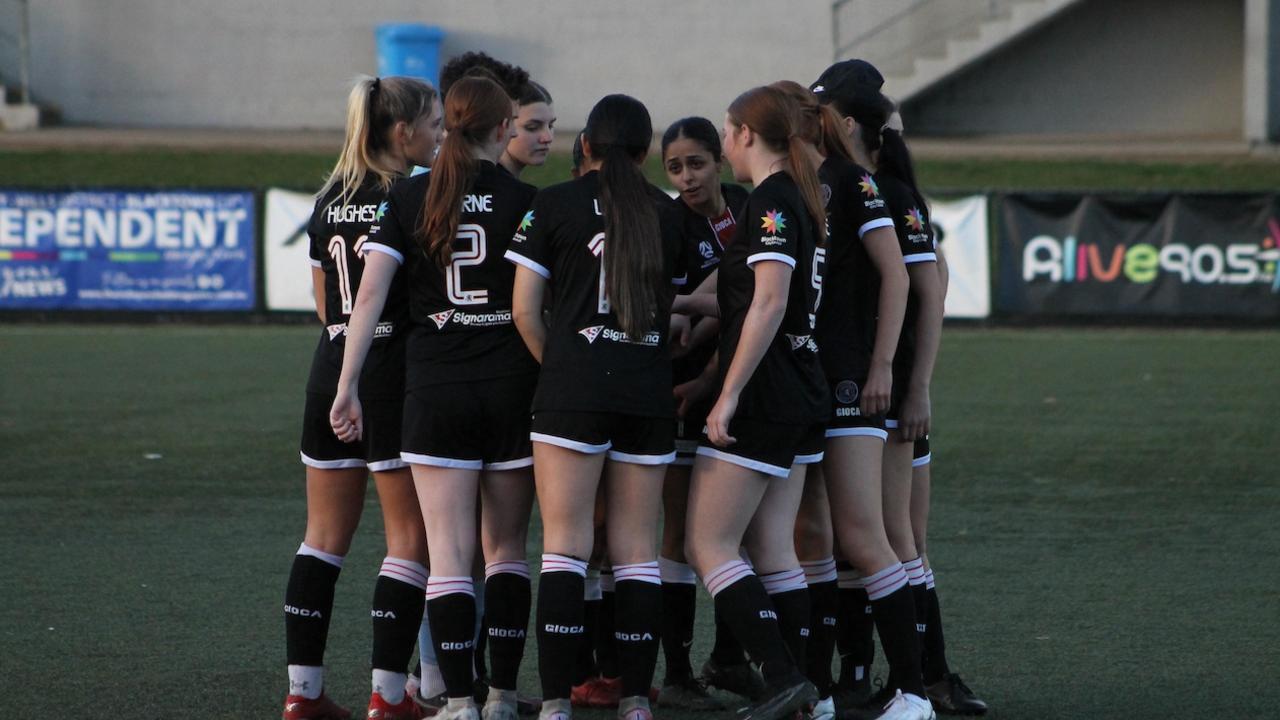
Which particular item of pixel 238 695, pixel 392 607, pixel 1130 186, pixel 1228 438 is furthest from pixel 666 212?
pixel 1130 186

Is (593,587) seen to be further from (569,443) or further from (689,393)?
(569,443)

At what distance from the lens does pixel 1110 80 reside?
78.1 feet

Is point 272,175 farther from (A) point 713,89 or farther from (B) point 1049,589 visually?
(B) point 1049,589

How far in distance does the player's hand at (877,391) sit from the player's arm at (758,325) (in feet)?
1.35

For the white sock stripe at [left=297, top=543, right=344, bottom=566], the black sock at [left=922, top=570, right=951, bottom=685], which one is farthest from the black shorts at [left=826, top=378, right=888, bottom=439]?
the white sock stripe at [left=297, top=543, right=344, bottom=566]

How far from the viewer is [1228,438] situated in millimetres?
9484

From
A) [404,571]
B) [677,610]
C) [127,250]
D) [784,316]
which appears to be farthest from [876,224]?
[127,250]

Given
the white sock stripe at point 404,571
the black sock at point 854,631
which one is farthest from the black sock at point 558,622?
the black sock at point 854,631

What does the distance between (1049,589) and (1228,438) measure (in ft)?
12.4

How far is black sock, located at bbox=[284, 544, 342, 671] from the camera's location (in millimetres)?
4715

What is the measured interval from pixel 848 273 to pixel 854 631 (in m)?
1.12

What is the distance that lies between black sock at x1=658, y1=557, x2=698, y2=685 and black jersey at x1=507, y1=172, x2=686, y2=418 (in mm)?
803

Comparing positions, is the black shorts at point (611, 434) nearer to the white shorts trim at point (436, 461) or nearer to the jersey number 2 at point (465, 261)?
the white shorts trim at point (436, 461)

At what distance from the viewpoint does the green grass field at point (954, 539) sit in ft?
16.8
